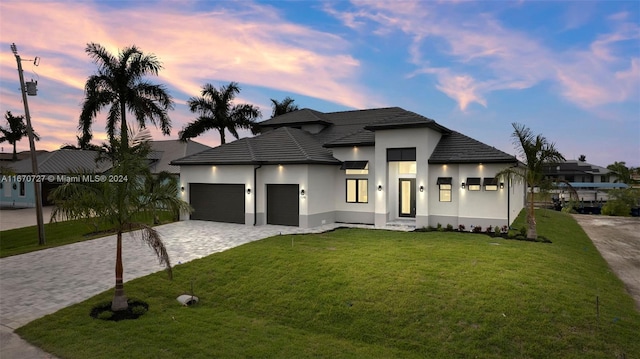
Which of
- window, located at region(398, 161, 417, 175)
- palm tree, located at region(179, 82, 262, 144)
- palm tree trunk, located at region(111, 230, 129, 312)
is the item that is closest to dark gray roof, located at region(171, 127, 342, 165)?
window, located at region(398, 161, 417, 175)

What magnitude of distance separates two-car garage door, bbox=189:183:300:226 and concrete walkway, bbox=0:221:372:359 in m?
1.10

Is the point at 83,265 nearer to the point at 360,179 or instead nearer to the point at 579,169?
the point at 360,179

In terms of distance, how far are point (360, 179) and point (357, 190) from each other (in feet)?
2.40

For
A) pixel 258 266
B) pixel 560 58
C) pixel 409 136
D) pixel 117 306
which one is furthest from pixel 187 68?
pixel 560 58

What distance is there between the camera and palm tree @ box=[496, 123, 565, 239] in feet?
53.2

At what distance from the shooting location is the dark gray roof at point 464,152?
18266 mm

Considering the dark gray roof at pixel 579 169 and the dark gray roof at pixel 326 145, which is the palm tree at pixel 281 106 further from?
the dark gray roof at pixel 579 169

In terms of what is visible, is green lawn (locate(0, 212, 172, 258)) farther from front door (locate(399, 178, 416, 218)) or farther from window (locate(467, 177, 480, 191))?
window (locate(467, 177, 480, 191))

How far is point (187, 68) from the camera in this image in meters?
26.2

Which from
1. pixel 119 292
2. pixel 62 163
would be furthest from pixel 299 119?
pixel 62 163

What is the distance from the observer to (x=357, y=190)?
21906 millimetres

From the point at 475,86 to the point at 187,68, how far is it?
22788 mm

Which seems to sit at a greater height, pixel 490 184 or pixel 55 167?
pixel 55 167

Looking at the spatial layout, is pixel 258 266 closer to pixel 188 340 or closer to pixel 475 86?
pixel 188 340
